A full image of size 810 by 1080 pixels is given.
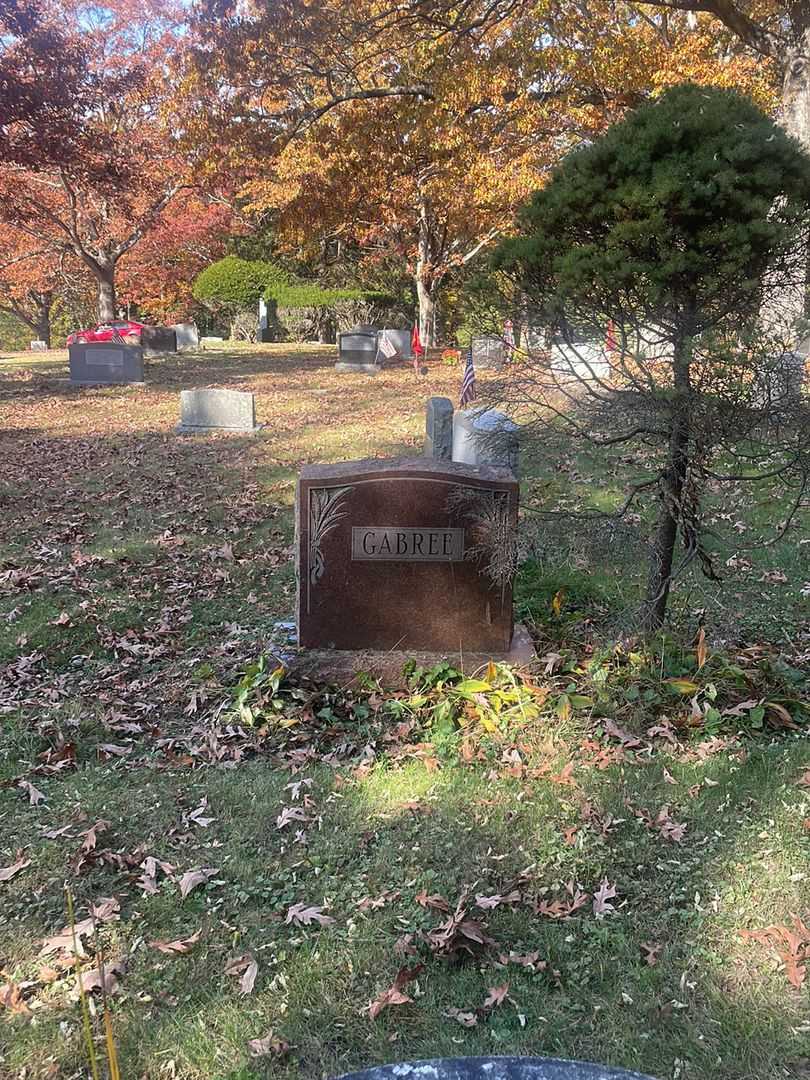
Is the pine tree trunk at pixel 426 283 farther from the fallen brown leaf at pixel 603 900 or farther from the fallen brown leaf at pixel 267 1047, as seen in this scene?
the fallen brown leaf at pixel 267 1047

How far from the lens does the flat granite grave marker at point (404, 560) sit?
4.79m

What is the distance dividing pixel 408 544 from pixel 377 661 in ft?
2.28

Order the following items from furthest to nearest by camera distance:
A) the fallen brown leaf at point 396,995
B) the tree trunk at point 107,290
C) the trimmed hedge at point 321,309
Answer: the trimmed hedge at point 321,309 → the tree trunk at point 107,290 → the fallen brown leaf at point 396,995

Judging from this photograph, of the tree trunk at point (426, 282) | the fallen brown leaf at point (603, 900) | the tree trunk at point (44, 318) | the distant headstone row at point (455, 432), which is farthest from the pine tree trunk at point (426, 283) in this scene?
the tree trunk at point (44, 318)

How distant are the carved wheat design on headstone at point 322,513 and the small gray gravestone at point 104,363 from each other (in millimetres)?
16468

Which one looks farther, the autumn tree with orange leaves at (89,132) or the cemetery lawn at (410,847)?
the autumn tree with orange leaves at (89,132)

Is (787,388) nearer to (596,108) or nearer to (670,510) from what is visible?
(670,510)

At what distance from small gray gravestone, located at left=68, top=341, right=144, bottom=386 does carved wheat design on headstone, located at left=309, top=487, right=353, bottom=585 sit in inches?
648

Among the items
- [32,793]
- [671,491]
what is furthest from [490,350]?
[32,793]

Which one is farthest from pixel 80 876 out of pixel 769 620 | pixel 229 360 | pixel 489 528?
pixel 229 360

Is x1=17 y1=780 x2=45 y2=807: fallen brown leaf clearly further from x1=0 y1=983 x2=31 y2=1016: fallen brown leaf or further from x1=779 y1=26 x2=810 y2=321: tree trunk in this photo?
x1=779 y1=26 x2=810 y2=321: tree trunk

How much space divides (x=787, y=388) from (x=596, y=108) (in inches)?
591

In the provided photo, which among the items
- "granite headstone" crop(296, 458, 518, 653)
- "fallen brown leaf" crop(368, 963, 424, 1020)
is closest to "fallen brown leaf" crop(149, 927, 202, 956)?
"fallen brown leaf" crop(368, 963, 424, 1020)

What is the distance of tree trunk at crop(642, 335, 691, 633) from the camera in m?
3.98
